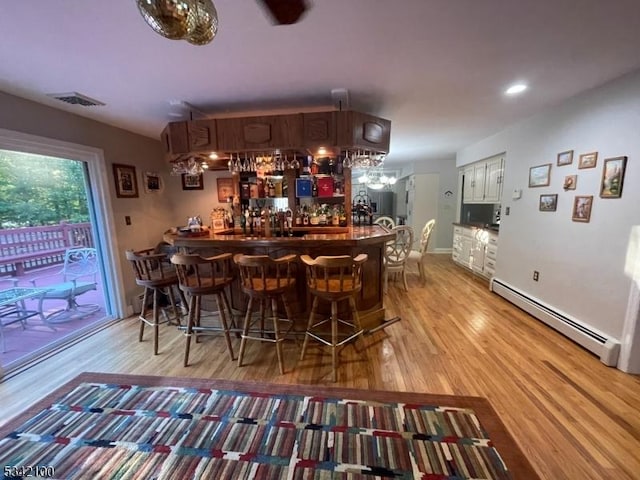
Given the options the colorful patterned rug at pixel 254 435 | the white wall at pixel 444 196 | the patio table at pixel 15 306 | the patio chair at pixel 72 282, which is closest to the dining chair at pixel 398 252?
the colorful patterned rug at pixel 254 435

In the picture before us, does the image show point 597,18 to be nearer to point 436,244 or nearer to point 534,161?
point 534,161

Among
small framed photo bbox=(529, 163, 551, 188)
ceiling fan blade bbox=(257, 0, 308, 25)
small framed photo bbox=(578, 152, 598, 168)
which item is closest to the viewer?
ceiling fan blade bbox=(257, 0, 308, 25)

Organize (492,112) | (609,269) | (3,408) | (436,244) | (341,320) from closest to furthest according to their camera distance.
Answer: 1. (3,408)
2. (609,269)
3. (341,320)
4. (492,112)
5. (436,244)

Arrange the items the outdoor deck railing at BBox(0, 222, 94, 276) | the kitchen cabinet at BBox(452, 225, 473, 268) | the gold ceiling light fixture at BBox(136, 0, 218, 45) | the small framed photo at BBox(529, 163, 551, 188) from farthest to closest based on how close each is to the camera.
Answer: the kitchen cabinet at BBox(452, 225, 473, 268) → the small framed photo at BBox(529, 163, 551, 188) → the outdoor deck railing at BBox(0, 222, 94, 276) → the gold ceiling light fixture at BBox(136, 0, 218, 45)

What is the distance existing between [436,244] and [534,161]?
150 inches

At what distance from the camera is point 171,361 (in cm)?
245

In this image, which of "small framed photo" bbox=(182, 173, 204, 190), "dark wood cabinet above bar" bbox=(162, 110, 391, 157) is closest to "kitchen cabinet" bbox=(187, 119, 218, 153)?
"dark wood cabinet above bar" bbox=(162, 110, 391, 157)

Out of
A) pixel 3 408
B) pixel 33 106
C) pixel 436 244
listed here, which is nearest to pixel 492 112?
pixel 436 244

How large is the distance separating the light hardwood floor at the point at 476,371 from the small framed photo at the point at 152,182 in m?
1.90

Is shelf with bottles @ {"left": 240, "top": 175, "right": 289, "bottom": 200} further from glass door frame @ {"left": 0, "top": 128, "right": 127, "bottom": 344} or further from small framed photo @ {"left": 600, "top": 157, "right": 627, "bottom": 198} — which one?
small framed photo @ {"left": 600, "top": 157, "right": 627, "bottom": 198}

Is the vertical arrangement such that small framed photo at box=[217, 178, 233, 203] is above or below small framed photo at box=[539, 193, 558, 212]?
above

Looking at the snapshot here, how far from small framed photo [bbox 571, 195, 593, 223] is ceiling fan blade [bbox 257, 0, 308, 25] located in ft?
9.90

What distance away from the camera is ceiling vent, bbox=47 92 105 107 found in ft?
7.65

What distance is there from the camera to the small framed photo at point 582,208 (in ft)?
8.29
